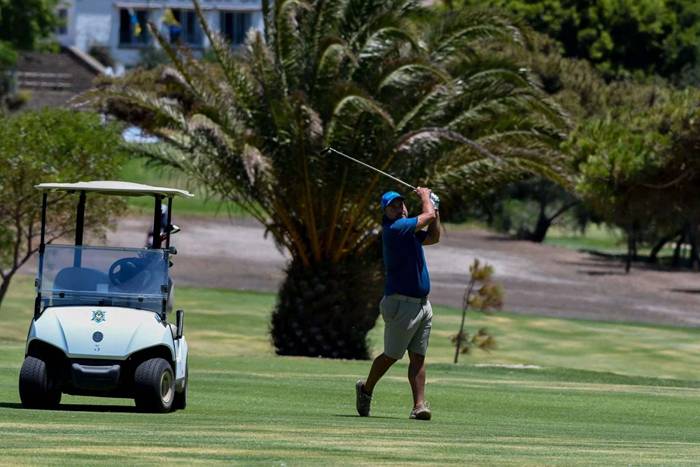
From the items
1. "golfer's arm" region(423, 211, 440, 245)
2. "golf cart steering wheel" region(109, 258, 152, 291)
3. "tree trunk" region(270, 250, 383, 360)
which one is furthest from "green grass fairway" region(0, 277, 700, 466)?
"tree trunk" region(270, 250, 383, 360)

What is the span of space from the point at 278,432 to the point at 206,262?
135 ft

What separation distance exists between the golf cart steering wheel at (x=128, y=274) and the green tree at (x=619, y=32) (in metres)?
66.4

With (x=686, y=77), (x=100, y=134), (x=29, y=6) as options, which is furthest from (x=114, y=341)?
(x=29, y=6)

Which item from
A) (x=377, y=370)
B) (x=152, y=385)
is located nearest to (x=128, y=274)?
(x=152, y=385)

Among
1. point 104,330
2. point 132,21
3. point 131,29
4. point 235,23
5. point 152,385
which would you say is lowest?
point 152,385

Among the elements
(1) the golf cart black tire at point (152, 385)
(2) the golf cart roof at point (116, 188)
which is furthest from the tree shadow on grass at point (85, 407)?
(2) the golf cart roof at point (116, 188)

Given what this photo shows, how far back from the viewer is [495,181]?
28.8m

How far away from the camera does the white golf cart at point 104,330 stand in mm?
12695

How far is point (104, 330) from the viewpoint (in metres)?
12.7

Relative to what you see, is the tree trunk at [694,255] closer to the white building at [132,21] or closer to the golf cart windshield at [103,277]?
the white building at [132,21]

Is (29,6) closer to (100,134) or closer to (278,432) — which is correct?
(100,134)

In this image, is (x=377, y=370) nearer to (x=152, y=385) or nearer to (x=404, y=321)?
(x=404, y=321)

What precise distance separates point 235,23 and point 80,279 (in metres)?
87.3

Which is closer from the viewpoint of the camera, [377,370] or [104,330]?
[104,330]
